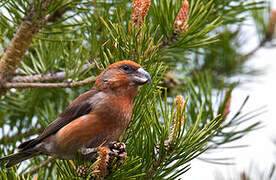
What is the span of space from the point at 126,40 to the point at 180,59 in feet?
3.59

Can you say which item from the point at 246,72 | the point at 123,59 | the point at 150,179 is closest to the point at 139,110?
the point at 123,59

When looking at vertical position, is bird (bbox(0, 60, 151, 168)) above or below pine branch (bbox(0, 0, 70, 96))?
below

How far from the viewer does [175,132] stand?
2.04 metres

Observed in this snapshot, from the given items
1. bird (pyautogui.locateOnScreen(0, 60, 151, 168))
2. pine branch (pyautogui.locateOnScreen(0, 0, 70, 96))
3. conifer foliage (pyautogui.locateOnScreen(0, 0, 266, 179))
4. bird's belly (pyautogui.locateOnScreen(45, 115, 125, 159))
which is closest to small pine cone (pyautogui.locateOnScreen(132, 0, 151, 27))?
conifer foliage (pyautogui.locateOnScreen(0, 0, 266, 179))

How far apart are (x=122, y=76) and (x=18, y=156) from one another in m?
0.89

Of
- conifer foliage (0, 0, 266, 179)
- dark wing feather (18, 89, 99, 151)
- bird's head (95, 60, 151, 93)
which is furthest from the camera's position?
dark wing feather (18, 89, 99, 151)

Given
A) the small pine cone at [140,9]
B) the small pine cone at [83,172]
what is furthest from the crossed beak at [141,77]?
the small pine cone at [83,172]

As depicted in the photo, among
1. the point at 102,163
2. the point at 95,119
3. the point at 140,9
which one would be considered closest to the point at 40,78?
the point at 95,119

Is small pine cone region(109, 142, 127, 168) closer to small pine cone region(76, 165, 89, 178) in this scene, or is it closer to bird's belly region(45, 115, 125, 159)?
small pine cone region(76, 165, 89, 178)

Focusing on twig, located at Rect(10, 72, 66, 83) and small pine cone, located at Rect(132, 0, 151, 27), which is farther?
twig, located at Rect(10, 72, 66, 83)

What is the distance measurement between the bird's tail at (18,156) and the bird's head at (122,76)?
68 centimetres

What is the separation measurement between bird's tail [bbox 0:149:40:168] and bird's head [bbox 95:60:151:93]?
68 centimetres

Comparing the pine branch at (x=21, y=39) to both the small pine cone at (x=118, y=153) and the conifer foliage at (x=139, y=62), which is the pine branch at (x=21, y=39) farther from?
the small pine cone at (x=118, y=153)

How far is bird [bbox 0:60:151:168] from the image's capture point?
8.09ft
